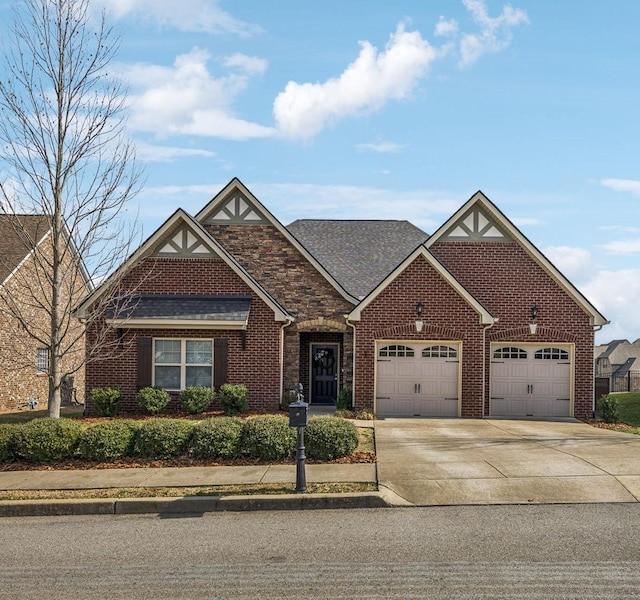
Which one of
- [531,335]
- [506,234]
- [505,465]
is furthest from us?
[506,234]

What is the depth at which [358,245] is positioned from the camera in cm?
2709

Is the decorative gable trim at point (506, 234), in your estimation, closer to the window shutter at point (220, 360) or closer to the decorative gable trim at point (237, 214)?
the decorative gable trim at point (237, 214)

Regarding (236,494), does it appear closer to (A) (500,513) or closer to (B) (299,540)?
(B) (299,540)

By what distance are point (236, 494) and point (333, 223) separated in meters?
19.2

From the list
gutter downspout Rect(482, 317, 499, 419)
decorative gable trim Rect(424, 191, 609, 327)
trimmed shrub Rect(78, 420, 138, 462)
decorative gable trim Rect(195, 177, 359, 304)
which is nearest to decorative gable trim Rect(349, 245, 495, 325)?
gutter downspout Rect(482, 317, 499, 419)

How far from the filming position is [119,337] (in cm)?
2069

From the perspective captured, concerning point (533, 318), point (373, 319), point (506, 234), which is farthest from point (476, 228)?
point (373, 319)

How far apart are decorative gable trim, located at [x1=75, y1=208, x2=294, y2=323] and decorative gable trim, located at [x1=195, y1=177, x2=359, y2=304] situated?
1.86 metres

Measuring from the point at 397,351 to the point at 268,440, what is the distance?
9.13 meters

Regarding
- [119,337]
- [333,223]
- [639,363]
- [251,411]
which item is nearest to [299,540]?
[251,411]

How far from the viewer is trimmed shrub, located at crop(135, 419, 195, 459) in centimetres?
1309

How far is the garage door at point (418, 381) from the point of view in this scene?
21.0 meters

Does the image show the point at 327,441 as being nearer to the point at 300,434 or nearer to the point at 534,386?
the point at 300,434

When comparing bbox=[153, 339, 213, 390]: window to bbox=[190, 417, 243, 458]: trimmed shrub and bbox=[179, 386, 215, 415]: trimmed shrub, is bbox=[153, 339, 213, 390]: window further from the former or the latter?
bbox=[190, 417, 243, 458]: trimmed shrub
